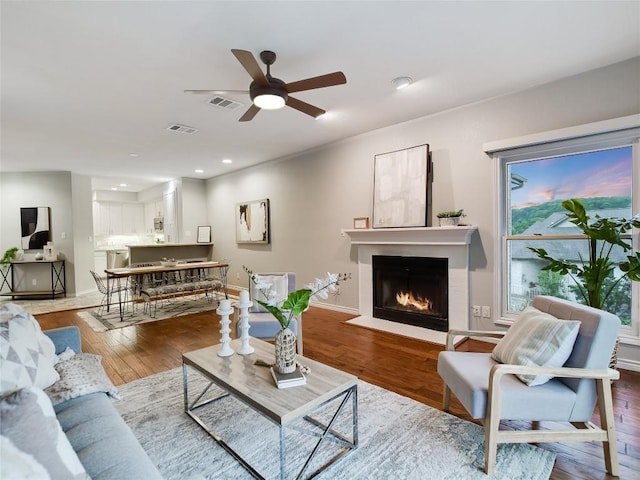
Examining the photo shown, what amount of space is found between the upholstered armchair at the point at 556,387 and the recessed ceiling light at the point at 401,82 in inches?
91.8

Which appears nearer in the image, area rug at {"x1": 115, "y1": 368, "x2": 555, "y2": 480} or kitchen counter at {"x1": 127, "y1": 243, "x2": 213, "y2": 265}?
area rug at {"x1": 115, "y1": 368, "x2": 555, "y2": 480}

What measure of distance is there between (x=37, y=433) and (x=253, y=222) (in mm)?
5790

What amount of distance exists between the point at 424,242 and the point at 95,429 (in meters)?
3.49

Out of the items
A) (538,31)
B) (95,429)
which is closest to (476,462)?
(95,429)

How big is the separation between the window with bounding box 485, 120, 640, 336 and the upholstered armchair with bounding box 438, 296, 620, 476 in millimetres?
1703

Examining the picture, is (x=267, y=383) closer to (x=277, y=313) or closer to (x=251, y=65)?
(x=277, y=313)

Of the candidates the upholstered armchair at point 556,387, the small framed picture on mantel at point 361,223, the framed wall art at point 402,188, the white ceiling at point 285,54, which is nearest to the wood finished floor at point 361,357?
the upholstered armchair at point 556,387

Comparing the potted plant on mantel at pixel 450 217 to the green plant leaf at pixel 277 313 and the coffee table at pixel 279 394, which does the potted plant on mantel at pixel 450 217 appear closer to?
the coffee table at pixel 279 394

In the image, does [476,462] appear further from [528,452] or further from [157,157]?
[157,157]

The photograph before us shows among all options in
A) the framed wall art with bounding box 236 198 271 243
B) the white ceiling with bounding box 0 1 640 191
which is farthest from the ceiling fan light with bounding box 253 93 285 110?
the framed wall art with bounding box 236 198 271 243

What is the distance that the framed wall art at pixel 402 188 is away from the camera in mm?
3920

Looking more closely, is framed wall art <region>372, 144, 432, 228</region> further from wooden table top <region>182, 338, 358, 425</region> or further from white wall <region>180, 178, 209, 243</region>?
white wall <region>180, 178, 209, 243</region>

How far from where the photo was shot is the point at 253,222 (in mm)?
6613

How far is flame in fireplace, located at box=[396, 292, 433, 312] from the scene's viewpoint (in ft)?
13.4
